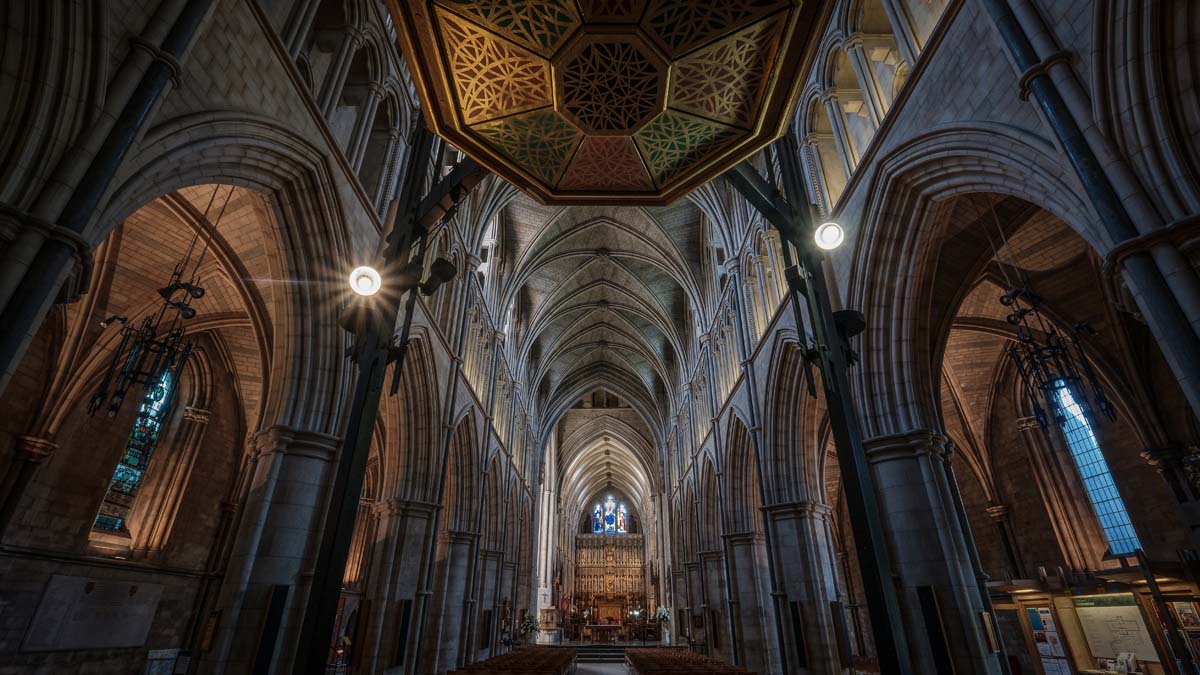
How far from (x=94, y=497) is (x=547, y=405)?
22.1m

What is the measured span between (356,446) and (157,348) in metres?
9.84

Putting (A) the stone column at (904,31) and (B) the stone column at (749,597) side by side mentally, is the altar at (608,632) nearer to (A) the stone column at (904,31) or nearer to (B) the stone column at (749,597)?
(B) the stone column at (749,597)

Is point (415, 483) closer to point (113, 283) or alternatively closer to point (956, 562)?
point (113, 283)

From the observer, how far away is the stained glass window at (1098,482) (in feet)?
39.8

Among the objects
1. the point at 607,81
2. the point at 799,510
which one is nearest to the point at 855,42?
the point at 607,81

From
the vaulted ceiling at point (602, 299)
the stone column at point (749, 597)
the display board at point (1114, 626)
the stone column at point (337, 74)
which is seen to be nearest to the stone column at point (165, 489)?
the stone column at point (337, 74)

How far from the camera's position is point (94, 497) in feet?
35.8

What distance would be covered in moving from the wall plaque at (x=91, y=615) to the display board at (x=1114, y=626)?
776 inches

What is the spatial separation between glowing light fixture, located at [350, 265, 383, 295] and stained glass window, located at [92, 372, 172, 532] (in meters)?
11.4

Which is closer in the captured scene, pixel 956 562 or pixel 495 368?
pixel 956 562

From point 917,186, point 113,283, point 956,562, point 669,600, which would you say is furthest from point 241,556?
point 669,600

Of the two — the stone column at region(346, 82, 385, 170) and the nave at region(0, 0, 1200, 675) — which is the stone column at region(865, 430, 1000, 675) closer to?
the nave at region(0, 0, 1200, 675)

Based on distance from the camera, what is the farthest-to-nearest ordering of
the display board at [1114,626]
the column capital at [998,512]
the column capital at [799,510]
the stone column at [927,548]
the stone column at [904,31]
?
the column capital at [998,512]
the column capital at [799,510]
the display board at [1114,626]
the stone column at [904,31]
the stone column at [927,548]

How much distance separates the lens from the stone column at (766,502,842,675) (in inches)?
404
